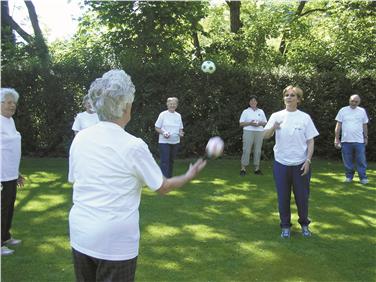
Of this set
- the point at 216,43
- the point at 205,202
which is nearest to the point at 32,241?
the point at 205,202

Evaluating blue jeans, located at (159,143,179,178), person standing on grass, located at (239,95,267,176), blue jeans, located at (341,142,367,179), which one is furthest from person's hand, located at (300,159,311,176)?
person standing on grass, located at (239,95,267,176)

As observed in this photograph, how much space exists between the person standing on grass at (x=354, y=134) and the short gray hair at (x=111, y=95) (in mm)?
7680

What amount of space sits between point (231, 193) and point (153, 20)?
7498 millimetres

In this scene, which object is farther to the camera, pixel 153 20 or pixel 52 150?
pixel 153 20

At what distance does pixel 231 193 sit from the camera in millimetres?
8320

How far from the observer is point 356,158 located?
952cm

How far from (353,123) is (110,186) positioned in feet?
26.0

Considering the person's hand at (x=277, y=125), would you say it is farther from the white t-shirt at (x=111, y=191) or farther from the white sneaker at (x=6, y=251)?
the white sneaker at (x=6, y=251)

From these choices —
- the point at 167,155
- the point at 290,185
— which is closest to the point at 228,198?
the point at 167,155

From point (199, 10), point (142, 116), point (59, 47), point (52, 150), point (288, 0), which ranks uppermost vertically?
point (288, 0)

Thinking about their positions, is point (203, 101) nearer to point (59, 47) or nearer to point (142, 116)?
point (142, 116)

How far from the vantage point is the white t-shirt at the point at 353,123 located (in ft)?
30.6

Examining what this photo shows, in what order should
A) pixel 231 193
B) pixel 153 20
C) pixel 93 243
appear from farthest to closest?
pixel 153 20 → pixel 231 193 → pixel 93 243

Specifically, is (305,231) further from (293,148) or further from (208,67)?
(208,67)
